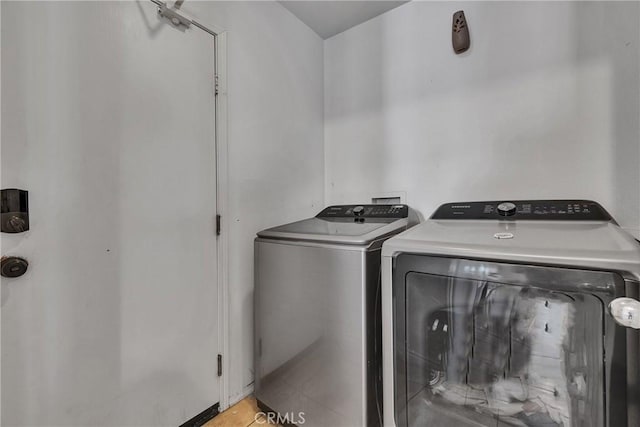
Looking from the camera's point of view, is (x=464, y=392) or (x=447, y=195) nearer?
(x=464, y=392)

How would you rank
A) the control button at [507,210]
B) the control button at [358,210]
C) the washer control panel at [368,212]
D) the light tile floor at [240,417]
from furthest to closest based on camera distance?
the control button at [358,210]
the washer control panel at [368,212]
the light tile floor at [240,417]
the control button at [507,210]

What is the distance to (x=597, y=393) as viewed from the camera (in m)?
0.73

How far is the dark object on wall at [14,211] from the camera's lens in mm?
871

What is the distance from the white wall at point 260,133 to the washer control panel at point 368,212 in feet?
0.85

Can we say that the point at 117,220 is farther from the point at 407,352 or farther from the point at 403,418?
the point at 403,418

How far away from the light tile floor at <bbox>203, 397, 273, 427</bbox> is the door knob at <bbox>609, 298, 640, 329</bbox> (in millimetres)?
1421

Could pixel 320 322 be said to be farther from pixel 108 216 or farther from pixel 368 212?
pixel 108 216

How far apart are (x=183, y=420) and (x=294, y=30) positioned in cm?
232

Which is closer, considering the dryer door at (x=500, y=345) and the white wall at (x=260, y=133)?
the dryer door at (x=500, y=345)

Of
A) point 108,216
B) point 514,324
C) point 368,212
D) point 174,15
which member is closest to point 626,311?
point 514,324

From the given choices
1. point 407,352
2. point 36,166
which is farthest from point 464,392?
point 36,166

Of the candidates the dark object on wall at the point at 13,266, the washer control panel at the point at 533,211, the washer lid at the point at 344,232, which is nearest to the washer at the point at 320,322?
the washer lid at the point at 344,232

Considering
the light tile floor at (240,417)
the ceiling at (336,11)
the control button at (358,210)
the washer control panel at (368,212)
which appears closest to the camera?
the light tile floor at (240,417)

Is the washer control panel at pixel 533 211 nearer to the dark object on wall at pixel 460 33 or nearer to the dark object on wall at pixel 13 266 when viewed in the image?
the dark object on wall at pixel 460 33
